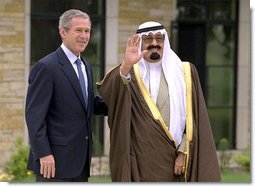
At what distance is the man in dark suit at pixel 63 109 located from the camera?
4164mm

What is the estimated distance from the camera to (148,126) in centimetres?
438

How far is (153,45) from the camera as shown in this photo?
441 centimetres

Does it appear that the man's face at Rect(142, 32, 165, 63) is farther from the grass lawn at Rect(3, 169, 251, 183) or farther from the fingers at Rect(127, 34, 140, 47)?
the grass lawn at Rect(3, 169, 251, 183)

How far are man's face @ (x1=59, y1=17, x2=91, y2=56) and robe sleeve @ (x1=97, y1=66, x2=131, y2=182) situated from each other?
0.30 metres

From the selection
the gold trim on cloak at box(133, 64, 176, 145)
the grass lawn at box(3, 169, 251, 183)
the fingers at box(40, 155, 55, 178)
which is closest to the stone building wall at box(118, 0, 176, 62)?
the grass lawn at box(3, 169, 251, 183)

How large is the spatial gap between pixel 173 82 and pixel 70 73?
69cm

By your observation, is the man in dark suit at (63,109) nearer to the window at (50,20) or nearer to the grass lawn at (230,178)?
the grass lawn at (230,178)

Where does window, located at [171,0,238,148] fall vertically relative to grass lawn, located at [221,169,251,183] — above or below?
above

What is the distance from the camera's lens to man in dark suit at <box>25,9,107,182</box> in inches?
164

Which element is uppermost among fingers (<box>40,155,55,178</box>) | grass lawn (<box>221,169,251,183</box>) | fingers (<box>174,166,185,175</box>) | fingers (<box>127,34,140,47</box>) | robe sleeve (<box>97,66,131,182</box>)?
fingers (<box>127,34,140,47</box>)

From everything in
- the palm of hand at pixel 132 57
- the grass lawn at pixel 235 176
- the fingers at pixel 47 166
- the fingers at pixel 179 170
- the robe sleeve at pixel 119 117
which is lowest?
the grass lawn at pixel 235 176

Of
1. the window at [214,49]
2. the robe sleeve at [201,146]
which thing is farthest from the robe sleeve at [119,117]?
the window at [214,49]

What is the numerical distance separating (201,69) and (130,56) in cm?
548

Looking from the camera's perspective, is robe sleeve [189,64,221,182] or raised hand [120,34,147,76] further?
robe sleeve [189,64,221,182]
